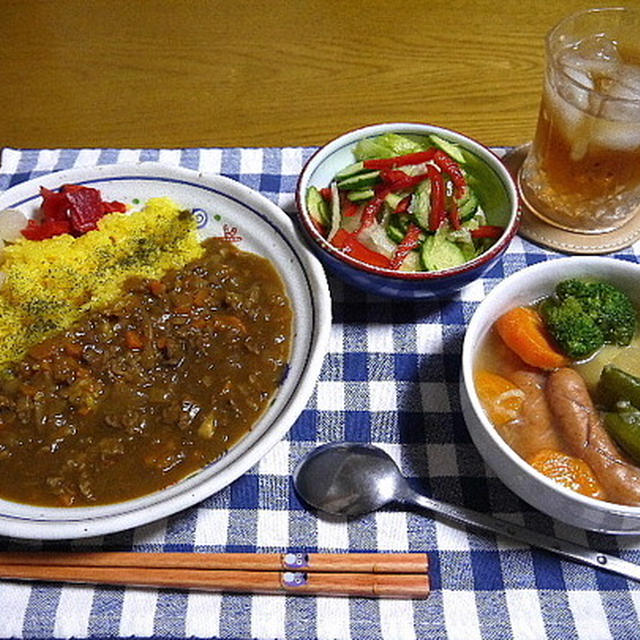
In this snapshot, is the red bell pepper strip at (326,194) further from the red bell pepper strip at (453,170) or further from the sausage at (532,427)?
the sausage at (532,427)

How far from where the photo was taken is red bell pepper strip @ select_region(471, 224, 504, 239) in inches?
108

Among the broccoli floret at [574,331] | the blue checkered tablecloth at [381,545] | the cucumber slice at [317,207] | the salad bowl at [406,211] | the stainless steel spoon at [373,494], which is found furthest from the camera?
the cucumber slice at [317,207]

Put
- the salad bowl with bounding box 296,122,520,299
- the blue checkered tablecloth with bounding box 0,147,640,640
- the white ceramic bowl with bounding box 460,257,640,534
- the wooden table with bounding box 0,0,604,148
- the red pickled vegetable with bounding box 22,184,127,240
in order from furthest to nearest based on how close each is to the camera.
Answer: the wooden table with bounding box 0,0,604,148 < the red pickled vegetable with bounding box 22,184,127,240 < the salad bowl with bounding box 296,122,520,299 < the blue checkered tablecloth with bounding box 0,147,640,640 < the white ceramic bowl with bounding box 460,257,640,534

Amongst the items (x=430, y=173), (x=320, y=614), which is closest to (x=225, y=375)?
(x=320, y=614)

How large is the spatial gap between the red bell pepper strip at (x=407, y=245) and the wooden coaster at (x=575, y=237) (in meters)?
0.54

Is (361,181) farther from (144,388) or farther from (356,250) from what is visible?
(144,388)

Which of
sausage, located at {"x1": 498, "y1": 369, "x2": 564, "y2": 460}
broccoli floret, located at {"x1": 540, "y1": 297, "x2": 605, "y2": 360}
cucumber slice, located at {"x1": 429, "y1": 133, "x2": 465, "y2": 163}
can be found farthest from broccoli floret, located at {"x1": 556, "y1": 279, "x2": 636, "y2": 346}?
cucumber slice, located at {"x1": 429, "y1": 133, "x2": 465, "y2": 163}

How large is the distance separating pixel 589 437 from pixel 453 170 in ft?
3.92

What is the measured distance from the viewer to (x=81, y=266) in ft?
9.39

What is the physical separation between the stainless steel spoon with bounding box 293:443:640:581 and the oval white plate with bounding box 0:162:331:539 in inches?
8.1

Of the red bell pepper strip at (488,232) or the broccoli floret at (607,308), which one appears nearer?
the broccoli floret at (607,308)

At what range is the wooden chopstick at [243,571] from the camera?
212 centimetres

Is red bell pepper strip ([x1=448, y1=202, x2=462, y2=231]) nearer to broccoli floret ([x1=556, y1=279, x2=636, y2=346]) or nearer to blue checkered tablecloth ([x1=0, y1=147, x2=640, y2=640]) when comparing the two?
blue checkered tablecloth ([x1=0, y1=147, x2=640, y2=640])

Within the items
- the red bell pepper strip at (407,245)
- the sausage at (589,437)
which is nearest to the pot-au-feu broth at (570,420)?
the sausage at (589,437)
